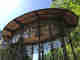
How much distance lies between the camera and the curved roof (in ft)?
10.2

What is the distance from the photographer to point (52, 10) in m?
3.18

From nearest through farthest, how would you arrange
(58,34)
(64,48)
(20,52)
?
(20,52)
(58,34)
(64,48)

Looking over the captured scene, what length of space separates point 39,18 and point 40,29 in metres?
0.28

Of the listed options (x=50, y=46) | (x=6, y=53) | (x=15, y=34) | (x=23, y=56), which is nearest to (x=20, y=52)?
(x=23, y=56)

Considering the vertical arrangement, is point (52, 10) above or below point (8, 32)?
above

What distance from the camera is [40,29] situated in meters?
3.12

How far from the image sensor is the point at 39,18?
125 inches

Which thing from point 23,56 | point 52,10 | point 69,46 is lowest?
point 23,56

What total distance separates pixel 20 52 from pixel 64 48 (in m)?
1.14

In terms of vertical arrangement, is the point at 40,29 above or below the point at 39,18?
below

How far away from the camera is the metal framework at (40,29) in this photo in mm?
3057

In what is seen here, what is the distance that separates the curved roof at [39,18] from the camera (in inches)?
122

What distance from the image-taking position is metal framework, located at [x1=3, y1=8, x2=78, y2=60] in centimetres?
306

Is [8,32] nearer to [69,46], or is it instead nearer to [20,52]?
[20,52]
